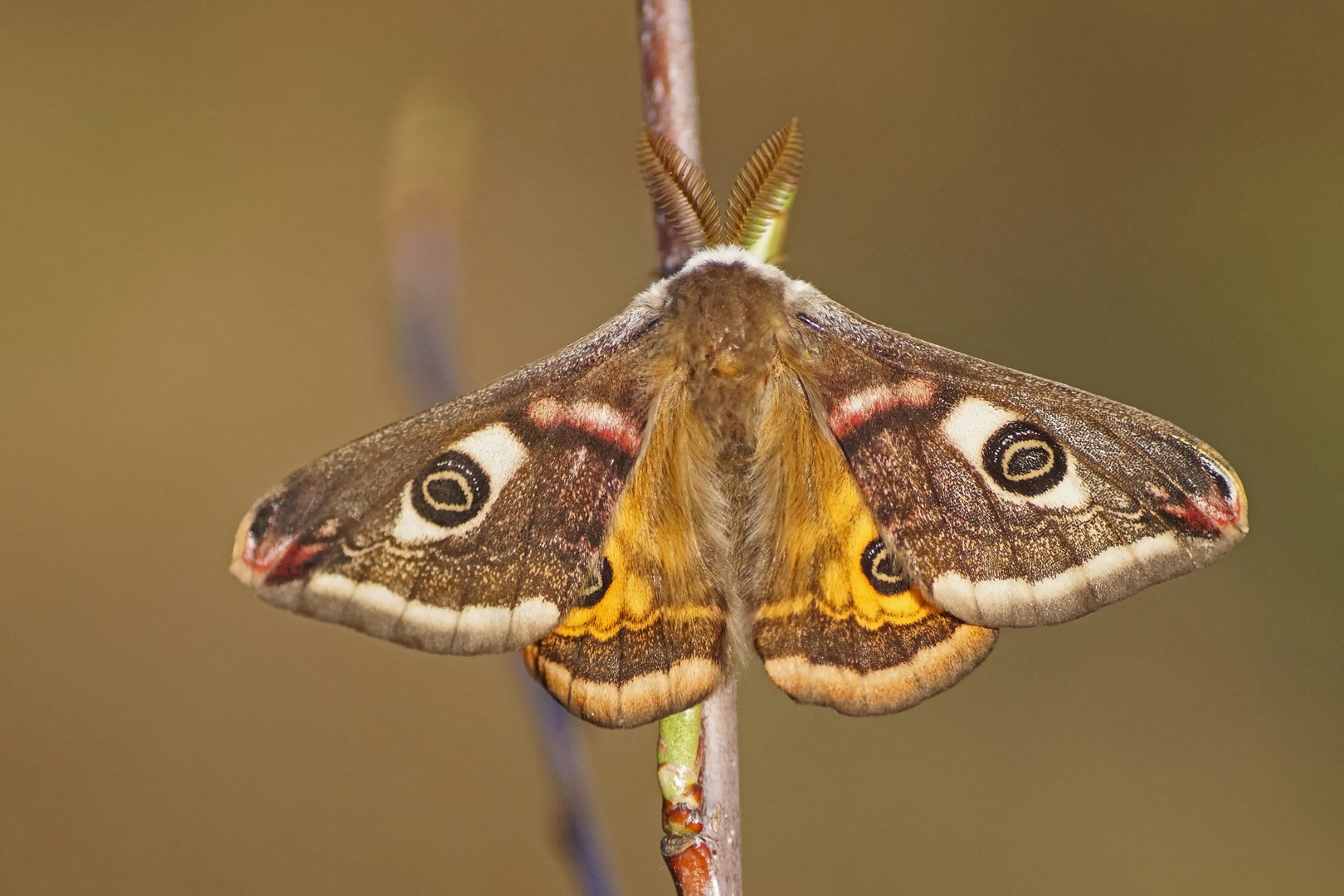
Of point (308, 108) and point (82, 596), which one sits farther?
point (308, 108)

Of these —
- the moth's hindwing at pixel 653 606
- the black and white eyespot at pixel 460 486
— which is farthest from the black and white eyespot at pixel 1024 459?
the black and white eyespot at pixel 460 486

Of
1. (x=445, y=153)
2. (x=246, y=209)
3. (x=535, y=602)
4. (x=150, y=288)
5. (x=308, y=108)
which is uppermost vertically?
(x=308, y=108)

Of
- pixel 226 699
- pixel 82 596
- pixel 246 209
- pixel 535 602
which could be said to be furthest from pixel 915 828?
pixel 246 209

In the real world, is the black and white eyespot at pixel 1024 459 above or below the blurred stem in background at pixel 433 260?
below

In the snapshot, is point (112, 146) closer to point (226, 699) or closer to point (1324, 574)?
point (226, 699)

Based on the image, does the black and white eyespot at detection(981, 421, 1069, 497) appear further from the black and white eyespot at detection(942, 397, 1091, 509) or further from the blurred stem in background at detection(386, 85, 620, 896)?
the blurred stem in background at detection(386, 85, 620, 896)

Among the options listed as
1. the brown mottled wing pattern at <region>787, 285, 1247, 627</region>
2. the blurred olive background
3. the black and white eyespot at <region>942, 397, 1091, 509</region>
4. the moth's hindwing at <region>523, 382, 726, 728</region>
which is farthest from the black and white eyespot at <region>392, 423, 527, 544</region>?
the blurred olive background

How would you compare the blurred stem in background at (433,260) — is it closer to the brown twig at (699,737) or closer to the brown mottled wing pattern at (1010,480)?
the brown twig at (699,737)

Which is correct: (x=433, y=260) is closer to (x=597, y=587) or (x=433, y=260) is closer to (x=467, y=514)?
(x=467, y=514)
